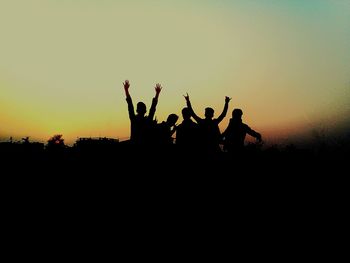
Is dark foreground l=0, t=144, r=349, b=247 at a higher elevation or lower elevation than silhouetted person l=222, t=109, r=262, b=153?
lower

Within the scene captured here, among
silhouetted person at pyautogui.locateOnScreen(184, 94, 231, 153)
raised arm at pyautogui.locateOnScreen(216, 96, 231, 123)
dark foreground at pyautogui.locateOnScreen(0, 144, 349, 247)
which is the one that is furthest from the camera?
raised arm at pyautogui.locateOnScreen(216, 96, 231, 123)

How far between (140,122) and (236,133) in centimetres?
270

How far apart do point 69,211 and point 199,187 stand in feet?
10.5

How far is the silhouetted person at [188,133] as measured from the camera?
905 cm

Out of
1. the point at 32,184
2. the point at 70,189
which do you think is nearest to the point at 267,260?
A: the point at 70,189

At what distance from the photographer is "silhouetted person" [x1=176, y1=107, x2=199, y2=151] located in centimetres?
905

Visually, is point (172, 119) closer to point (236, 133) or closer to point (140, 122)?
point (140, 122)

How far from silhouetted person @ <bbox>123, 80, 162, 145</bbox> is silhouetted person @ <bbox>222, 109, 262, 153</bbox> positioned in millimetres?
2130

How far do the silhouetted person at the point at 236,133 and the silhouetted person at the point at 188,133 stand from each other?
84cm

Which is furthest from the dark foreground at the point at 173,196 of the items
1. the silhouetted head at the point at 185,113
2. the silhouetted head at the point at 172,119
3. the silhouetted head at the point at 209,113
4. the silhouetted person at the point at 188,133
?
the silhouetted head at the point at 209,113

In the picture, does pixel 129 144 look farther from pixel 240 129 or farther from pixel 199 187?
pixel 240 129

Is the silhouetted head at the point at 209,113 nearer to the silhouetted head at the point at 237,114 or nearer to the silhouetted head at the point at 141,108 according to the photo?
the silhouetted head at the point at 237,114

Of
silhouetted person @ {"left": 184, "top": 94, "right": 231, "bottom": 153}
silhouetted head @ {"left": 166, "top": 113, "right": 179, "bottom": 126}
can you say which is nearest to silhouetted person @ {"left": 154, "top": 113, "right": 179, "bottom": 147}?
silhouetted head @ {"left": 166, "top": 113, "right": 179, "bottom": 126}

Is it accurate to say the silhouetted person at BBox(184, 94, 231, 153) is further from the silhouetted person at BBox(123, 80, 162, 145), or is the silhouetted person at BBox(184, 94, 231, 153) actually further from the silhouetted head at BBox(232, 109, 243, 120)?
the silhouetted person at BBox(123, 80, 162, 145)
